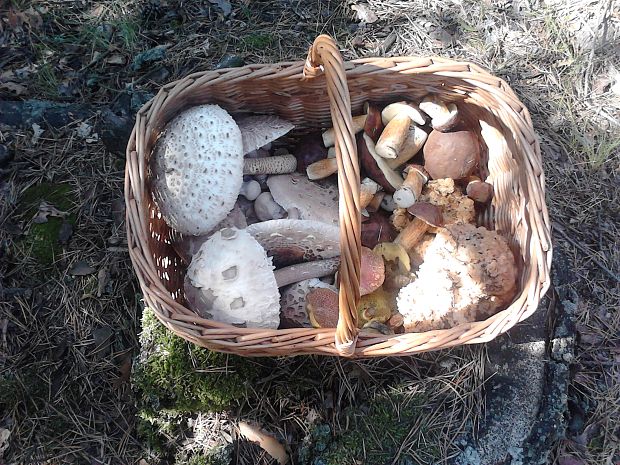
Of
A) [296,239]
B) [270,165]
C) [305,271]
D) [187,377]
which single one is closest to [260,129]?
[270,165]

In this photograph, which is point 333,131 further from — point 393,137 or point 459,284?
point 459,284

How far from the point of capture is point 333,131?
2613mm

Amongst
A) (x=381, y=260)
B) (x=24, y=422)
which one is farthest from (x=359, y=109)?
(x=24, y=422)

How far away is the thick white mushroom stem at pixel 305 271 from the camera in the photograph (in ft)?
7.98

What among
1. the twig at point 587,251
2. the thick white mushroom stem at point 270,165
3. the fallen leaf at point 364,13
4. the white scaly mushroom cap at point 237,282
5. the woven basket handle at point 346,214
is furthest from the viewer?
the fallen leaf at point 364,13

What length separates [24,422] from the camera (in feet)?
8.54

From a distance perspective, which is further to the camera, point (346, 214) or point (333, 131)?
point (333, 131)

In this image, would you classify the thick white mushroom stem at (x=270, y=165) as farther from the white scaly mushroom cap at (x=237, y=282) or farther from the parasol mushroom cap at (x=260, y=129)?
the white scaly mushroom cap at (x=237, y=282)

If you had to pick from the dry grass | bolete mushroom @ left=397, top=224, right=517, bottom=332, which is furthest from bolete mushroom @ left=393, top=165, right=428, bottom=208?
Result: the dry grass

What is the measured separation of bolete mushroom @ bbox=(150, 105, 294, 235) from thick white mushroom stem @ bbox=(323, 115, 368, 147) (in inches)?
22.1

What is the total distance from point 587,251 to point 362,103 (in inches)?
58.3

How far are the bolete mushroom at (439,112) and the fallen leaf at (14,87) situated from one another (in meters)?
2.61

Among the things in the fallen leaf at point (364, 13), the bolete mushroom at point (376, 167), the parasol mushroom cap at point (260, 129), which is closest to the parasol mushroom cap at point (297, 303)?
the bolete mushroom at point (376, 167)

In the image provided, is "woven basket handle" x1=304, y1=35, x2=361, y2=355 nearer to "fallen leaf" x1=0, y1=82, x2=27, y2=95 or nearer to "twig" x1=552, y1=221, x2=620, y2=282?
"twig" x1=552, y1=221, x2=620, y2=282
